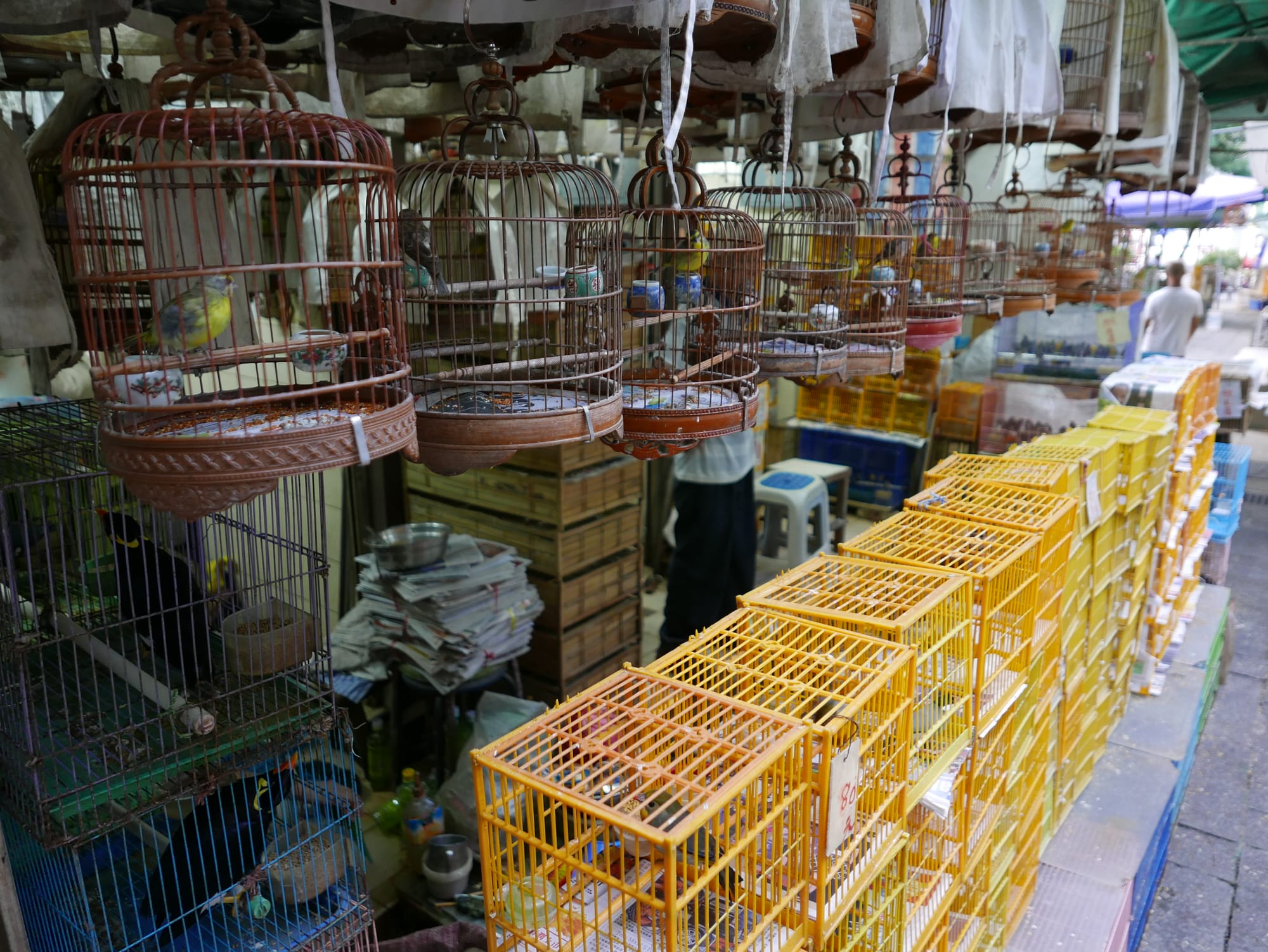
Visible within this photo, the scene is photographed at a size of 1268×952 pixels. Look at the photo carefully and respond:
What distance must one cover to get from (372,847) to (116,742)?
6.46ft

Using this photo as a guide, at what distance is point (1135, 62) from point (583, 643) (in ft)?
11.7

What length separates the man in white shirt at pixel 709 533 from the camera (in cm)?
465

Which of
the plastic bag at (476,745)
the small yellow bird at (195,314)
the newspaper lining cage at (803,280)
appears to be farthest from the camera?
the plastic bag at (476,745)

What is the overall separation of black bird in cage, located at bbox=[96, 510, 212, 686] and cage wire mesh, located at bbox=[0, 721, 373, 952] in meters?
0.28

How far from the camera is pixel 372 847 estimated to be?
11.1 ft

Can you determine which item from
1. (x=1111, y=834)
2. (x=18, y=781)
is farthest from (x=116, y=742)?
(x=1111, y=834)

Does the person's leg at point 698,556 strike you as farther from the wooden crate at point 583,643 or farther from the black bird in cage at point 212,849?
the black bird in cage at point 212,849

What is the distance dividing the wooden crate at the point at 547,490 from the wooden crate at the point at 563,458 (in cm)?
2

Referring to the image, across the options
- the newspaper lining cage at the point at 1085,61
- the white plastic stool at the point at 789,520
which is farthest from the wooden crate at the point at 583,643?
the newspaper lining cage at the point at 1085,61

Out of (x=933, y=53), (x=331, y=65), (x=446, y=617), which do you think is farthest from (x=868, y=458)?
(x=331, y=65)

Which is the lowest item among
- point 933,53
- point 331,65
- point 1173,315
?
point 1173,315

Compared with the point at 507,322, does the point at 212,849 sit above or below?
below

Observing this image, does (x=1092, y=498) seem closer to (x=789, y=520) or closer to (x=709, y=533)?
(x=709, y=533)

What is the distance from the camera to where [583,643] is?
4.24m
